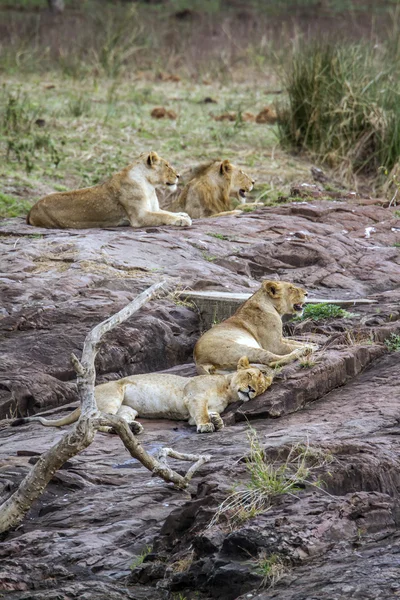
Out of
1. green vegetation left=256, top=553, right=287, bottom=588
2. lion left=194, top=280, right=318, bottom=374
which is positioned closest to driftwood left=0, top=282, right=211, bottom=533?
green vegetation left=256, top=553, right=287, bottom=588

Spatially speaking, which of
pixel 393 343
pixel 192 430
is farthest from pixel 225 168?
pixel 192 430

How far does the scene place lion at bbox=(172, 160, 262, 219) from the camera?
13742 millimetres

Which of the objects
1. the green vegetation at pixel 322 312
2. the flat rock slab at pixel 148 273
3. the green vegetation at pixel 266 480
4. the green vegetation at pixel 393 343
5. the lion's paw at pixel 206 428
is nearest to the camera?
the green vegetation at pixel 266 480

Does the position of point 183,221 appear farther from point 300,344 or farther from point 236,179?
point 300,344

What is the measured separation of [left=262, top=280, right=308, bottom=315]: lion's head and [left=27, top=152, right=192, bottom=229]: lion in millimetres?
3329

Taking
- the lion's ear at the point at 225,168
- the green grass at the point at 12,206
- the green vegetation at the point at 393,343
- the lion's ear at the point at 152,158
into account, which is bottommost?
the green grass at the point at 12,206

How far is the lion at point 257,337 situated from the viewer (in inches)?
327

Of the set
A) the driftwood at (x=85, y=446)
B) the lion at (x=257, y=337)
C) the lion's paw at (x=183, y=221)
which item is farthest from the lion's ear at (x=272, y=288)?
the lion's paw at (x=183, y=221)

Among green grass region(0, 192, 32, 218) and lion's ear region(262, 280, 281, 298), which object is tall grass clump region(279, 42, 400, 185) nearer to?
green grass region(0, 192, 32, 218)

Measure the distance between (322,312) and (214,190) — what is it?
15.0ft

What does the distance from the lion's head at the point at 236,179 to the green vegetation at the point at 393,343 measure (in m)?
5.69

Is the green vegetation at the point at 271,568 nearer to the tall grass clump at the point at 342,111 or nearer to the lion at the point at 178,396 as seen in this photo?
the lion at the point at 178,396

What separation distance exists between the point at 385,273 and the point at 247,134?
717 cm

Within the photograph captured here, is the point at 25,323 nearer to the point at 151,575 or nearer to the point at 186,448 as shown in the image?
the point at 186,448
